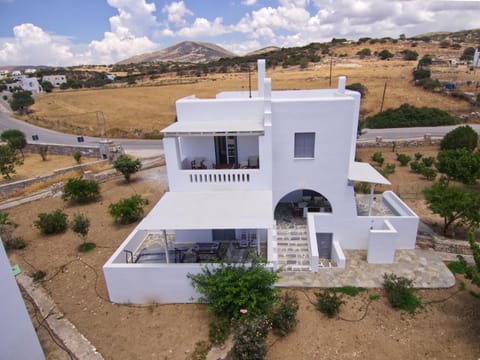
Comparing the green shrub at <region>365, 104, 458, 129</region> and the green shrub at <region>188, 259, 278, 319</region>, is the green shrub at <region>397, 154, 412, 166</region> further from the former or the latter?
the green shrub at <region>188, 259, 278, 319</region>

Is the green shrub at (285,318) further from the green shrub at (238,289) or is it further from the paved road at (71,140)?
the paved road at (71,140)

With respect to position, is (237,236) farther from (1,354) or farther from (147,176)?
(147,176)

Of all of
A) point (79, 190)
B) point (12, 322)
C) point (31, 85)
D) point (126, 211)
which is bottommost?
point (126, 211)

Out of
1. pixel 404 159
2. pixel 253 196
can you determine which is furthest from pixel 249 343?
pixel 404 159

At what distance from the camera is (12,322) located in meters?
7.83

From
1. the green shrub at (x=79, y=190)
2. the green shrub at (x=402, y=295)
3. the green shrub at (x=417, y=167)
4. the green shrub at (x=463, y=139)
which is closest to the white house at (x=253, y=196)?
the green shrub at (x=402, y=295)

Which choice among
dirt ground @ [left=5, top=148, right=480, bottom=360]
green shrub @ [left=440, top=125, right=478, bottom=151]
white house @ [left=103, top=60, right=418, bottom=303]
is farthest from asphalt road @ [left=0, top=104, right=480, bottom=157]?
dirt ground @ [left=5, top=148, right=480, bottom=360]

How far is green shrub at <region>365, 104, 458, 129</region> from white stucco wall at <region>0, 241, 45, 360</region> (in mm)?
47209

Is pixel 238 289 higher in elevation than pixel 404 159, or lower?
higher

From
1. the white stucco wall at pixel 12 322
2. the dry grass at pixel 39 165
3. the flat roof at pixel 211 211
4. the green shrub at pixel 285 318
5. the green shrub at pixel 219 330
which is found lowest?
the dry grass at pixel 39 165

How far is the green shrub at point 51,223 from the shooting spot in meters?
16.6

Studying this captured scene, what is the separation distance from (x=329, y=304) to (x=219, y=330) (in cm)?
409

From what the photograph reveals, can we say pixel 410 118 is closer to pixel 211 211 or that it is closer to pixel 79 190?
pixel 211 211

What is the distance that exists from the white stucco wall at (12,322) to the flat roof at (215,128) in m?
7.36
